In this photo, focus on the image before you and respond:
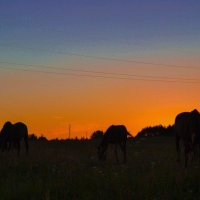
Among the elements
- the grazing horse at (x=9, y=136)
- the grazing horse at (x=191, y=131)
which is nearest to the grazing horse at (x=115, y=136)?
the grazing horse at (x=9, y=136)

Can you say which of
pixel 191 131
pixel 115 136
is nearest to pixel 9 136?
pixel 115 136

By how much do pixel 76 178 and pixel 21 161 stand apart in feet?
22.2

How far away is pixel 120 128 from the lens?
27719mm

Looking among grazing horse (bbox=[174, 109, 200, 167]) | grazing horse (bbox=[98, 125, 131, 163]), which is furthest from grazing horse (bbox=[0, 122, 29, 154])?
grazing horse (bbox=[174, 109, 200, 167])

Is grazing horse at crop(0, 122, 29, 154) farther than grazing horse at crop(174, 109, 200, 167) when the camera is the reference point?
Yes

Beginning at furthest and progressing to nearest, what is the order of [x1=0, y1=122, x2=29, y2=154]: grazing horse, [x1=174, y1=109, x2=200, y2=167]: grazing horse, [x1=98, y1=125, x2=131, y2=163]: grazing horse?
[x1=0, y1=122, x2=29, y2=154]: grazing horse → [x1=98, y1=125, x2=131, y2=163]: grazing horse → [x1=174, y1=109, x2=200, y2=167]: grazing horse

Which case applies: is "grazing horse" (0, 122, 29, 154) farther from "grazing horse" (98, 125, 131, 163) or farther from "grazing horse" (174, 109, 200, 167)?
"grazing horse" (174, 109, 200, 167)

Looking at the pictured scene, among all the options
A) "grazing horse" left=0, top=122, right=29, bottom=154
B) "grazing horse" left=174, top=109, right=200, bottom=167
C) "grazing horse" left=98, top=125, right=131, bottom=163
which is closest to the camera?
"grazing horse" left=174, top=109, right=200, bottom=167

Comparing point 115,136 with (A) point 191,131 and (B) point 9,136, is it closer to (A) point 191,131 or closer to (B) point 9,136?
→ (B) point 9,136

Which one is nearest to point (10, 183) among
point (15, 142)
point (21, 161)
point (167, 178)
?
point (167, 178)

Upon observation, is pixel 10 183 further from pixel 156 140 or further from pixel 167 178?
pixel 156 140

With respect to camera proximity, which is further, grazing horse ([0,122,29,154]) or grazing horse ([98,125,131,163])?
grazing horse ([0,122,29,154])

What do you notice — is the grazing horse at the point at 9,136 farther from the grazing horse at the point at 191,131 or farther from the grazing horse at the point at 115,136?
the grazing horse at the point at 191,131

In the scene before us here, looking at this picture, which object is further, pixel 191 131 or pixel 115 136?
pixel 115 136
